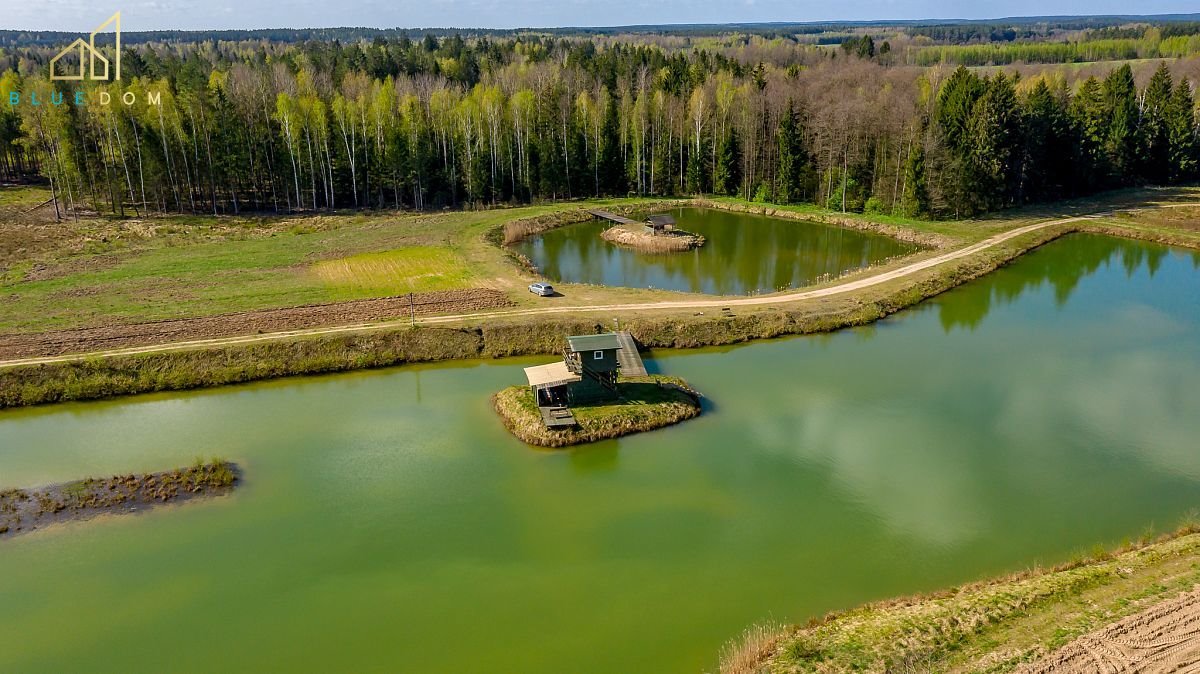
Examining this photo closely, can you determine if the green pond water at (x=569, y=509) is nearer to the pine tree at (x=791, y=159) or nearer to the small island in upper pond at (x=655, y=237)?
the small island in upper pond at (x=655, y=237)

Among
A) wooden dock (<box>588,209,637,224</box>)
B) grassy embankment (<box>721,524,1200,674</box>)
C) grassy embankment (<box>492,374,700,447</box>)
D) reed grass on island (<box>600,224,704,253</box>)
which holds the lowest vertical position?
grassy embankment (<box>721,524,1200,674</box>)

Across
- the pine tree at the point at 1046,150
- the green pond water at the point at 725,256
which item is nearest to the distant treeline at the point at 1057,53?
the pine tree at the point at 1046,150

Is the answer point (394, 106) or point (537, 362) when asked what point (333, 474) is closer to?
point (537, 362)

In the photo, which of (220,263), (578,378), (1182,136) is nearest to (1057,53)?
(1182,136)

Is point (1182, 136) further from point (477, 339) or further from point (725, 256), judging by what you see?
point (477, 339)

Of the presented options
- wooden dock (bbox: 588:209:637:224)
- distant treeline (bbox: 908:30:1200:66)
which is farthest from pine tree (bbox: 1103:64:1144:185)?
distant treeline (bbox: 908:30:1200:66)

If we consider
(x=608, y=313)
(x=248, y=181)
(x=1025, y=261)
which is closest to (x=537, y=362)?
(x=608, y=313)

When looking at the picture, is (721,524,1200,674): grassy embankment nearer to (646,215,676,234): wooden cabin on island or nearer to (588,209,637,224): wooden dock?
(646,215,676,234): wooden cabin on island
